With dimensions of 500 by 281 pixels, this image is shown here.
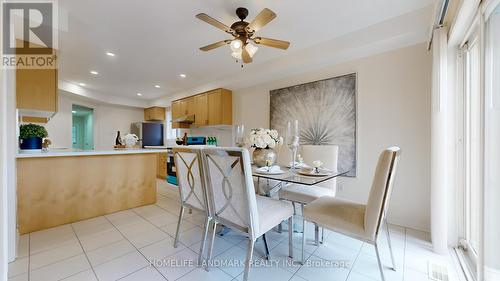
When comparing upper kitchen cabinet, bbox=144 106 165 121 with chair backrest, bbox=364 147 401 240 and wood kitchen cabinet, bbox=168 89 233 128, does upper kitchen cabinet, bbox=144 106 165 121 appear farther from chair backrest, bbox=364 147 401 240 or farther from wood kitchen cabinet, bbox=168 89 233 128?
chair backrest, bbox=364 147 401 240

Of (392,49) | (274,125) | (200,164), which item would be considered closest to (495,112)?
(392,49)

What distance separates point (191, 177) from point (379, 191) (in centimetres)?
146

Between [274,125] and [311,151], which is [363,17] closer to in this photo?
[311,151]

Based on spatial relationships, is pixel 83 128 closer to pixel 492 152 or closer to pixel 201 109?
pixel 201 109

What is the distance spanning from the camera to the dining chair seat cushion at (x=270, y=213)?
4.62 feet

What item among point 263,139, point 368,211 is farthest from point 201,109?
point 368,211

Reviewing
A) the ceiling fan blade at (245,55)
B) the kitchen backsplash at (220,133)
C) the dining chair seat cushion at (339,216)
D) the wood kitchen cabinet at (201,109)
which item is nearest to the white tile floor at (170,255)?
the dining chair seat cushion at (339,216)

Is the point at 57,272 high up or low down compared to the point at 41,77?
down

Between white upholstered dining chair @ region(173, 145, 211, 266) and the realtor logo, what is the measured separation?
1.90m

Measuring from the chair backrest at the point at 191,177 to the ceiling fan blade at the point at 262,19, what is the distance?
1261 millimetres

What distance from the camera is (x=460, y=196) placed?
5.90 feet

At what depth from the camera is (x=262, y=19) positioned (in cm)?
168

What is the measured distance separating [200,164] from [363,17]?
237 centimetres

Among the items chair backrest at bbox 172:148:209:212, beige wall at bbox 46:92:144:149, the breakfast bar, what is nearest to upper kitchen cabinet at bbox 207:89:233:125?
Answer: the breakfast bar
